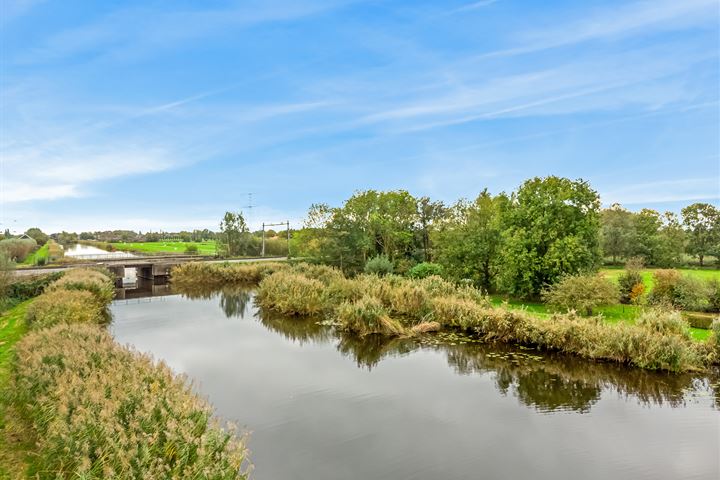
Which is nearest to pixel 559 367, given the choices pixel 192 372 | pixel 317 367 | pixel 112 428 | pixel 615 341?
pixel 615 341

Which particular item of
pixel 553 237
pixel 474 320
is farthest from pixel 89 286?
pixel 553 237

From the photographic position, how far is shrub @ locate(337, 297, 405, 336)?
16395 mm

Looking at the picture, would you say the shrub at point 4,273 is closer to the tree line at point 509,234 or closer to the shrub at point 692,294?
the tree line at point 509,234

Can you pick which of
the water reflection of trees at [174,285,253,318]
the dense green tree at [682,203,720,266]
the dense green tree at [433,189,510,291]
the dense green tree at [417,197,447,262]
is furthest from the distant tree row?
the water reflection of trees at [174,285,253,318]

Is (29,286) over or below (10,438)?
over

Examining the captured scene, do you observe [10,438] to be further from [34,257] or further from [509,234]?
[34,257]

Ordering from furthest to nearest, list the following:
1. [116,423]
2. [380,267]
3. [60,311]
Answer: [380,267] < [60,311] < [116,423]

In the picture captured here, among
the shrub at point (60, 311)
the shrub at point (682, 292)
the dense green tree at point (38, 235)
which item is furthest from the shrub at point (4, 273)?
the dense green tree at point (38, 235)

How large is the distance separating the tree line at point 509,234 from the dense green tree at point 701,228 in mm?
78

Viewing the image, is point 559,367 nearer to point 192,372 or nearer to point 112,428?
point 192,372

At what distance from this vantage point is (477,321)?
15.6 meters

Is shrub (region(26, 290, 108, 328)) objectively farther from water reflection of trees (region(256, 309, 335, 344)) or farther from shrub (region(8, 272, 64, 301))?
shrub (region(8, 272, 64, 301))

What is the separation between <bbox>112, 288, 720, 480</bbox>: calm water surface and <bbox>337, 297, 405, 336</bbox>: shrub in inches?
35.8

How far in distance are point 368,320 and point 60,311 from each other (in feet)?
36.5
